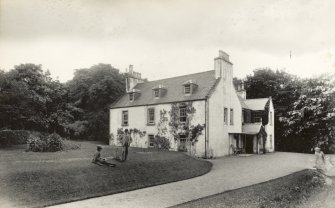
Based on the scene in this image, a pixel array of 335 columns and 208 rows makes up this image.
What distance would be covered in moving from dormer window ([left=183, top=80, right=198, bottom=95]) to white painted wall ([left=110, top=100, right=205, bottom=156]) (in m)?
1.64

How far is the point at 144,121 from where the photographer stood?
1153 inches

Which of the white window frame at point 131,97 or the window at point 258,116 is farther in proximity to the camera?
the window at point 258,116

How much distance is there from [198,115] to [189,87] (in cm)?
322

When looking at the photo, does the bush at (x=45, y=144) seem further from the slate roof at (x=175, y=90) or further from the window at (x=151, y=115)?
the slate roof at (x=175, y=90)

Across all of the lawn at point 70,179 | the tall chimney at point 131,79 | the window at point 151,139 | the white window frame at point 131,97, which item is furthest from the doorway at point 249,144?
the lawn at point 70,179

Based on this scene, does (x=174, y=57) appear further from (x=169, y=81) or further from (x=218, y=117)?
(x=169, y=81)

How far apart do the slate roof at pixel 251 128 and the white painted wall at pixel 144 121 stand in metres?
7.74

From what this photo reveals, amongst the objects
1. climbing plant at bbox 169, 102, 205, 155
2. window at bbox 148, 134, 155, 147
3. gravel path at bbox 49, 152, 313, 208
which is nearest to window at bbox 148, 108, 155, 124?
window at bbox 148, 134, 155, 147

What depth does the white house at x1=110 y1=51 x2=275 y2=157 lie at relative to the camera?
25.1 meters

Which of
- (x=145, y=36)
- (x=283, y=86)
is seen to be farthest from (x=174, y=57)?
(x=283, y=86)

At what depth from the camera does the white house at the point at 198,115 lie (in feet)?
82.2

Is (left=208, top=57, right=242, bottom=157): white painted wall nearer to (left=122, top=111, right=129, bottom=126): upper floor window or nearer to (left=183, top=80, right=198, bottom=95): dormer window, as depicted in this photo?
(left=183, top=80, right=198, bottom=95): dormer window

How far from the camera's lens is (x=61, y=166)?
40.4 ft

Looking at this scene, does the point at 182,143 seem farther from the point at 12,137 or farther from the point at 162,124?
the point at 12,137
